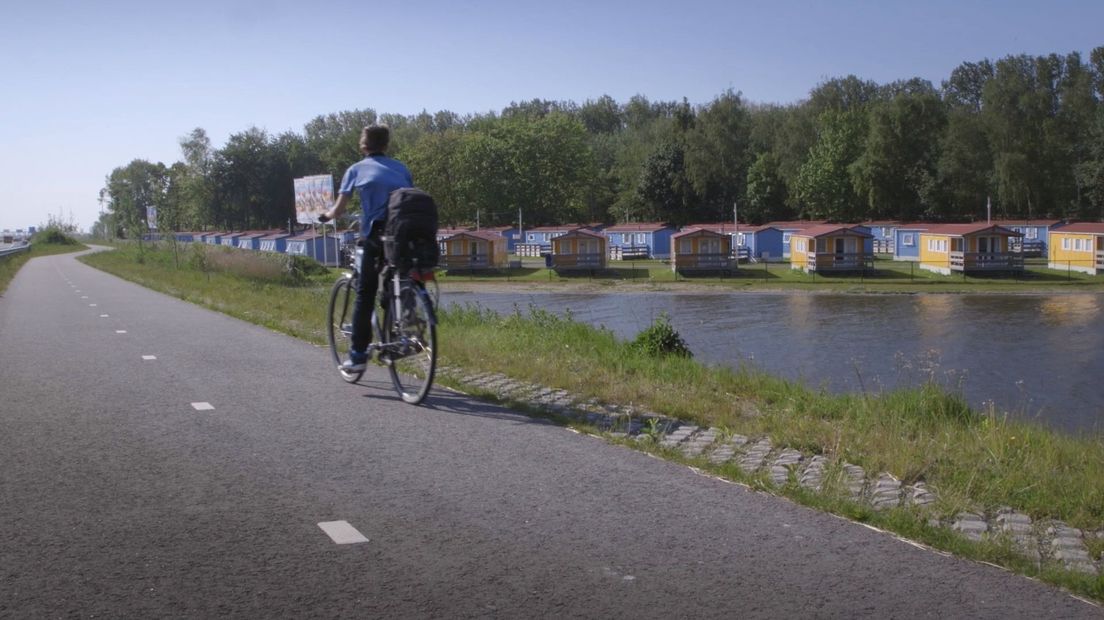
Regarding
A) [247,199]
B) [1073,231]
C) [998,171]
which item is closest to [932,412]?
[1073,231]

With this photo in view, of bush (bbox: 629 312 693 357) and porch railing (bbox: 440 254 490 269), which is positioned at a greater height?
porch railing (bbox: 440 254 490 269)

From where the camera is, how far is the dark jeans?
752 cm

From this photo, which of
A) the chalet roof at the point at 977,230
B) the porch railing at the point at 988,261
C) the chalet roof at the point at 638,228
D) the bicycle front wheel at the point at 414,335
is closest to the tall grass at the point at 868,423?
the bicycle front wheel at the point at 414,335

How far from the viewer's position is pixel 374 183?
7414mm

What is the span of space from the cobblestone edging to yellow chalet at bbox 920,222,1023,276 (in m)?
55.8

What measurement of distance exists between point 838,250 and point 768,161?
1248 inches

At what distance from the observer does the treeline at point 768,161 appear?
7800cm

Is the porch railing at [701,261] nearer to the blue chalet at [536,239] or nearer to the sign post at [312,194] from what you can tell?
the blue chalet at [536,239]

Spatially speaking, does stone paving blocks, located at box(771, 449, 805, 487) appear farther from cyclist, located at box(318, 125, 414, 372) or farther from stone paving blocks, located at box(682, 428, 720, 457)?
cyclist, located at box(318, 125, 414, 372)

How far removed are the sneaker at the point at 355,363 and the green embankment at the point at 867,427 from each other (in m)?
1.49

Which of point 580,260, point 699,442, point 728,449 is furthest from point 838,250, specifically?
point 728,449

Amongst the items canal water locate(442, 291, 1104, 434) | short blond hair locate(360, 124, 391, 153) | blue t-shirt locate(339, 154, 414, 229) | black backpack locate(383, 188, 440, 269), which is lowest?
canal water locate(442, 291, 1104, 434)

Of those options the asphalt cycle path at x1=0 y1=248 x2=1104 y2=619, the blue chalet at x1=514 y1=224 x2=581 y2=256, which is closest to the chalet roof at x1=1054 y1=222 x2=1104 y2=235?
the blue chalet at x1=514 y1=224 x2=581 y2=256

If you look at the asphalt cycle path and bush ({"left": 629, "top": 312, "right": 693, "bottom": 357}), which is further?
bush ({"left": 629, "top": 312, "right": 693, "bottom": 357})
